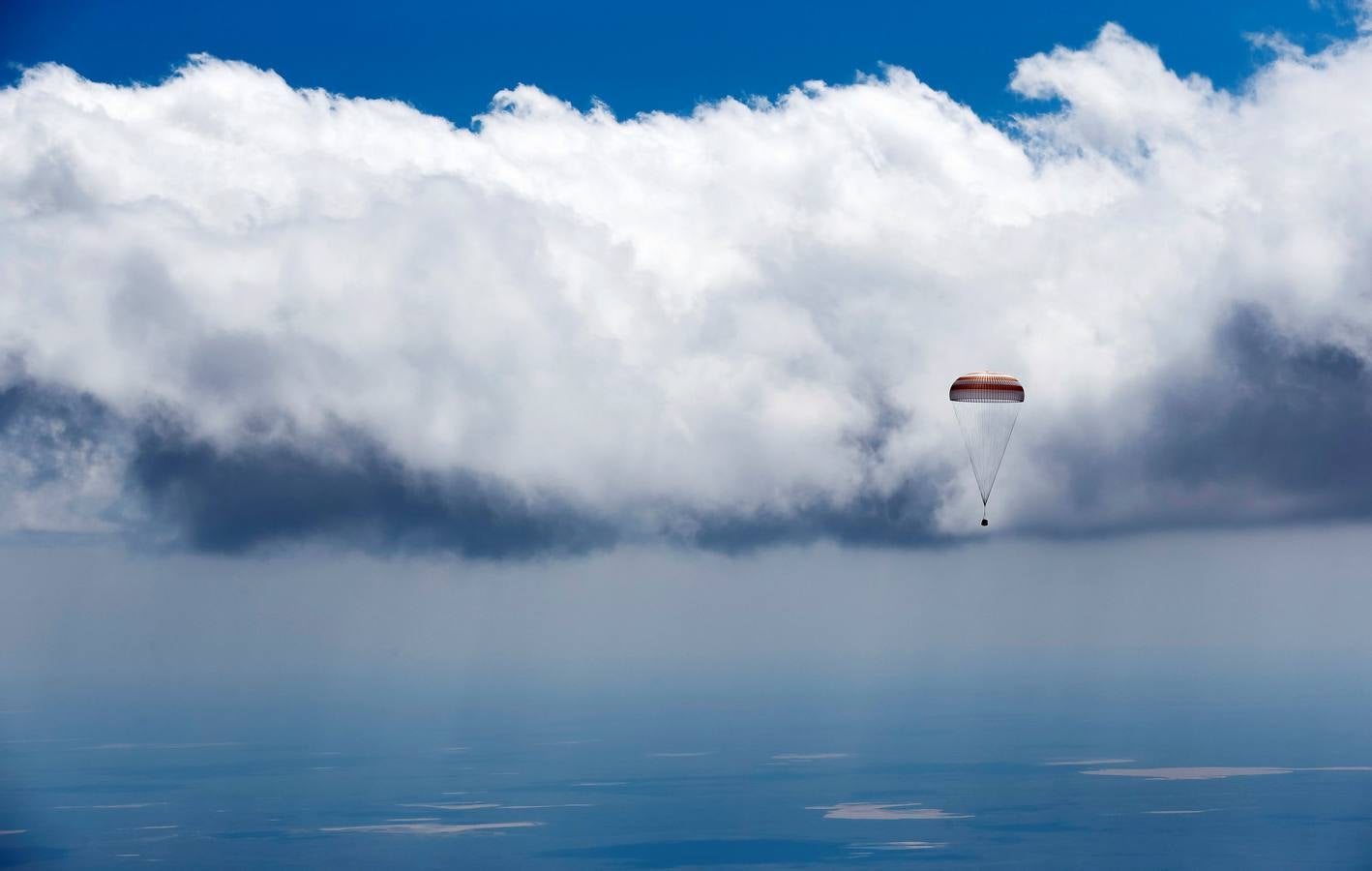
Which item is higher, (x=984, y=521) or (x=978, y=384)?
(x=978, y=384)

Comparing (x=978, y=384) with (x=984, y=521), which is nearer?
(x=984, y=521)
